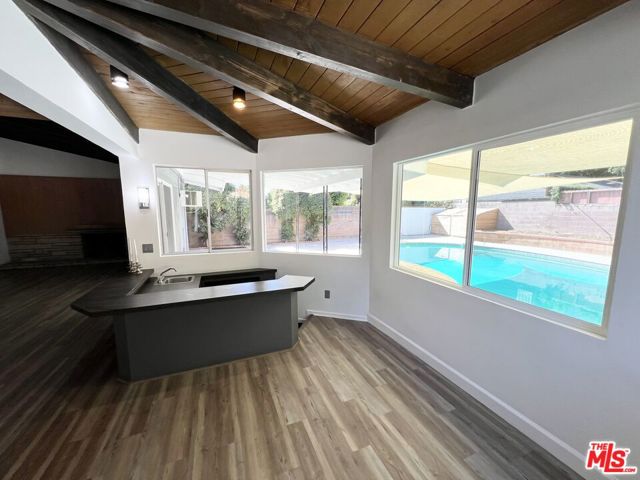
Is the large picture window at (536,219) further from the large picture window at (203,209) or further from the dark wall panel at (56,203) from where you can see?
the dark wall panel at (56,203)

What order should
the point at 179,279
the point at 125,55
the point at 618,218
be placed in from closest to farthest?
1. the point at 618,218
2. the point at 125,55
3. the point at 179,279

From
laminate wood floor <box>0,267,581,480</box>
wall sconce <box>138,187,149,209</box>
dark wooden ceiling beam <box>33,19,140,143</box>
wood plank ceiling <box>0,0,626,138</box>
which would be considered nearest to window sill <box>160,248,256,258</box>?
wall sconce <box>138,187,149,209</box>

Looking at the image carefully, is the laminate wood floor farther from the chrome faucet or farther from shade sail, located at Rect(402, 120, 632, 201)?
shade sail, located at Rect(402, 120, 632, 201)

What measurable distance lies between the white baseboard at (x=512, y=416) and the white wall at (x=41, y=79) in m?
3.64

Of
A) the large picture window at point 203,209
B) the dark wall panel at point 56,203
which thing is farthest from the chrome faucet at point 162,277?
the dark wall panel at point 56,203

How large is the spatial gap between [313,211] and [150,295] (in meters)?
2.33

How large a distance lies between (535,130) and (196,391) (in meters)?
3.24

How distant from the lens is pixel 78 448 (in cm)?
160

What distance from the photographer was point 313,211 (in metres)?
3.85

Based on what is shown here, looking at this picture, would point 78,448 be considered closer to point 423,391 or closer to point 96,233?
point 423,391

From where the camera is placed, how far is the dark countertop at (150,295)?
199 centimetres

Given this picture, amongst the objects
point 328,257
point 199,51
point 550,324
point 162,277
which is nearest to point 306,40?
point 199,51

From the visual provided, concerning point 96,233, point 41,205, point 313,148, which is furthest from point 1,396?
point 41,205

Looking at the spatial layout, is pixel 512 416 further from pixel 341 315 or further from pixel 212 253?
Answer: pixel 212 253
